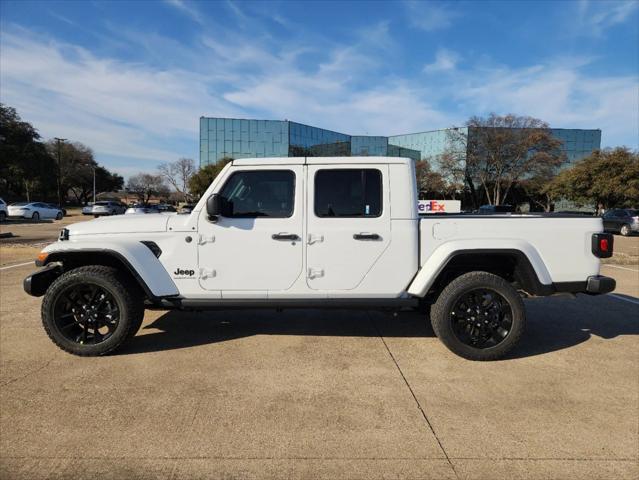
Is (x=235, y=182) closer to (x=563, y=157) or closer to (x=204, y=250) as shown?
(x=204, y=250)

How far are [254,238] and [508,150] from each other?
146ft

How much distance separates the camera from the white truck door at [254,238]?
12.9 feet

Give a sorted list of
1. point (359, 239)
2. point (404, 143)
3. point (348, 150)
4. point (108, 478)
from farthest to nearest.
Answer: point (404, 143)
point (348, 150)
point (359, 239)
point (108, 478)

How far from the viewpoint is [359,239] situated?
3.92m

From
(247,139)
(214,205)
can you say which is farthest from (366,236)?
(247,139)

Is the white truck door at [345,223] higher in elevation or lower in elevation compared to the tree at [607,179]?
lower

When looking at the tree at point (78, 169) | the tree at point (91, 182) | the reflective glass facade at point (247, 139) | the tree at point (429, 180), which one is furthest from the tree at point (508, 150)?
the tree at point (91, 182)

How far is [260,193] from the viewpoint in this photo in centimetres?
403

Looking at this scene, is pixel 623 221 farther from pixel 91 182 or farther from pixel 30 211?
pixel 91 182

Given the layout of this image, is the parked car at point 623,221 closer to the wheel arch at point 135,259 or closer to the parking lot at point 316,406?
the parking lot at point 316,406

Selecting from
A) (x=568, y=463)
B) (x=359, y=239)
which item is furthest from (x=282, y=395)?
(x=568, y=463)

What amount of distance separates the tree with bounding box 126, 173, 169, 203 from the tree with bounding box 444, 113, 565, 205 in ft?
208

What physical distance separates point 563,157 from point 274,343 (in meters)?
47.0

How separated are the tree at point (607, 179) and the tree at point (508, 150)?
7969 mm
